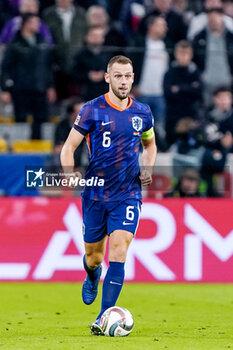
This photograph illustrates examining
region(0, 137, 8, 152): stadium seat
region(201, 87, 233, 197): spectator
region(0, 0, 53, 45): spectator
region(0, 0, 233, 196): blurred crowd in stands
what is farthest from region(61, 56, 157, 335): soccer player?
region(0, 0, 53, 45): spectator

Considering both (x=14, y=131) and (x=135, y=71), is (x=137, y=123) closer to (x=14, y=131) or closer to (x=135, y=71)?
(x=135, y=71)

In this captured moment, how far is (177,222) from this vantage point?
460 inches

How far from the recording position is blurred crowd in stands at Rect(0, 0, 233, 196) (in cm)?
1316

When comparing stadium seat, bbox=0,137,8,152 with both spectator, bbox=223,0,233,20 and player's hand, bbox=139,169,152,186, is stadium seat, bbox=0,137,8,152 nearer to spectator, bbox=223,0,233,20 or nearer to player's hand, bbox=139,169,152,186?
spectator, bbox=223,0,233,20

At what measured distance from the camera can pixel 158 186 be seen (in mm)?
11961

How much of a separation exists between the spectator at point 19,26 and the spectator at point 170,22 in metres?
1.67

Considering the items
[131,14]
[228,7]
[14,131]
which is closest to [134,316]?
[14,131]

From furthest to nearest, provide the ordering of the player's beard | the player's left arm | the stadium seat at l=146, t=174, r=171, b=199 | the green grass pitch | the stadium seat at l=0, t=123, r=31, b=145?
the stadium seat at l=0, t=123, r=31, b=145 → the stadium seat at l=146, t=174, r=171, b=199 → the player's left arm → the player's beard → the green grass pitch

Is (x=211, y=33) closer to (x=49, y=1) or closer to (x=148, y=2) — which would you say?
(x=148, y=2)

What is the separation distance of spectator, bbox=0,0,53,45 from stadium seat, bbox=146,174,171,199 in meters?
3.49

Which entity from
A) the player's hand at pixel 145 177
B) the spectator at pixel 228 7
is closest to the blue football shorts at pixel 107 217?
the player's hand at pixel 145 177

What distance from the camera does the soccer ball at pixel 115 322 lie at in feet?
22.2

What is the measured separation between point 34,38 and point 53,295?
17.0 feet

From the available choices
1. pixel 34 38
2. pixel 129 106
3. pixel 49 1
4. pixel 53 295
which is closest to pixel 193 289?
pixel 53 295
